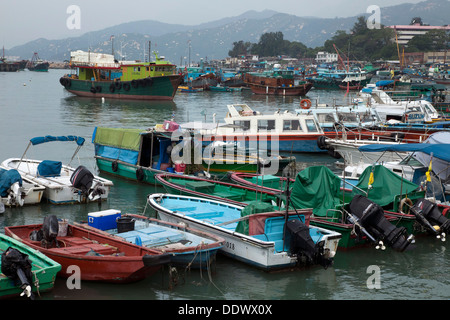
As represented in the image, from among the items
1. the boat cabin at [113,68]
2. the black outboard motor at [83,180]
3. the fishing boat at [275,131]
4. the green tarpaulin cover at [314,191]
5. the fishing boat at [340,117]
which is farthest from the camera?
the boat cabin at [113,68]

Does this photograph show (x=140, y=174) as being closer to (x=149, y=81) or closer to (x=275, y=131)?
(x=275, y=131)

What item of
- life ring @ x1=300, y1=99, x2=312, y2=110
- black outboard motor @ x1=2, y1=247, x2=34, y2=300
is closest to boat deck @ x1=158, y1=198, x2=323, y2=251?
black outboard motor @ x1=2, y1=247, x2=34, y2=300

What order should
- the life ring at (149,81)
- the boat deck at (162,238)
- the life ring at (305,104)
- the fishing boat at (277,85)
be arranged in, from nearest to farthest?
the boat deck at (162,238) < the life ring at (305,104) < the life ring at (149,81) < the fishing boat at (277,85)

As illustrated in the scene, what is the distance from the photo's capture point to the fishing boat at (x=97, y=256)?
12.3 metres

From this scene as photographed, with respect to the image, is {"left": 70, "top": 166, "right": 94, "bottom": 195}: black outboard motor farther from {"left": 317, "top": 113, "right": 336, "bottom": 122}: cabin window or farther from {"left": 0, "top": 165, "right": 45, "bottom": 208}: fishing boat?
{"left": 317, "top": 113, "right": 336, "bottom": 122}: cabin window

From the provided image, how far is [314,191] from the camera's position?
16.3 meters

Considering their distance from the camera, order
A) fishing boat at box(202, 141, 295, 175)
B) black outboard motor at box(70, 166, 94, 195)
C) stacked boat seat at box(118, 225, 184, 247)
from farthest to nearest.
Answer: fishing boat at box(202, 141, 295, 175)
black outboard motor at box(70, 166, 94, 195)
stacked boat seat at box(118, 225, 184, 247)

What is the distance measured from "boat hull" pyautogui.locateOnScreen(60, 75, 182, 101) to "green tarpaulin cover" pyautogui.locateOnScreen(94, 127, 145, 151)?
43244 mm

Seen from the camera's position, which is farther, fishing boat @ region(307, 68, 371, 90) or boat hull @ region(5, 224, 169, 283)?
fishing boat @ region(307, 68, 371, 90)

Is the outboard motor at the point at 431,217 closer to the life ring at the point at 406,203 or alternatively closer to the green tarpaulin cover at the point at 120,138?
the life ring at the point at 406,203

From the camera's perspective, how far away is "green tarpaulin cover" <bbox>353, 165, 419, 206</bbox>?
1716 cm

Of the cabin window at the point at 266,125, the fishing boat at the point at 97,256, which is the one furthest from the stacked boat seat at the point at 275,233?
the cabin window at the point at 266,125

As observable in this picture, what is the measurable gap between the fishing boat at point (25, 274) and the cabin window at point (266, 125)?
18.6 meters

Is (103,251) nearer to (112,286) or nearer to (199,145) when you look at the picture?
(112,286)
